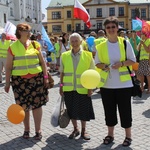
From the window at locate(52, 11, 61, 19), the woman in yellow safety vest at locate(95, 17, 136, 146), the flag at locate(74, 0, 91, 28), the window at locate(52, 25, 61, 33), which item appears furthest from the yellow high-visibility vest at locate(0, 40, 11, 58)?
the window at locate(52, 11, 61, 19)

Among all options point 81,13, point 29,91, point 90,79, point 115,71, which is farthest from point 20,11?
point 90,79

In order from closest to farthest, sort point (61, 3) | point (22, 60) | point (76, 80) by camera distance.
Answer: point (22, 60) → point (76, 80) → point (61, 3)

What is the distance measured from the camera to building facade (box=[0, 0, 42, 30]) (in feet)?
202

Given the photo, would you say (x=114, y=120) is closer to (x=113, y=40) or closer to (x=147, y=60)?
(x=113, y=40)

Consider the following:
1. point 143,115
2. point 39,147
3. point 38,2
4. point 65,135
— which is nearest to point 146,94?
point 143,115

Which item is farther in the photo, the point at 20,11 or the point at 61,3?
the point at 61,3

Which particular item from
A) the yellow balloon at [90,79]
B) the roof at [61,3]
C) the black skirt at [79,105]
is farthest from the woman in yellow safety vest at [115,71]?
the roof at [61,3]

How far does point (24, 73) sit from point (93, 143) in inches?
61.9

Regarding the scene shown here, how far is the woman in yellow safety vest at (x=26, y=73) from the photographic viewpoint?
4.89 m

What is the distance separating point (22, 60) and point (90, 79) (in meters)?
1.17

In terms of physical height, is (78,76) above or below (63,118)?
above

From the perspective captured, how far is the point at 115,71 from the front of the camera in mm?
4660

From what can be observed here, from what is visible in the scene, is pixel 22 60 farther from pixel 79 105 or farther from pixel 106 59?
pixel 106 59

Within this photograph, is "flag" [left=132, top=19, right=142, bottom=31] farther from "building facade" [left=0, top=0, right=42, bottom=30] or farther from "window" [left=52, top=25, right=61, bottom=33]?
"window" [left=52, top=25, right=61, bottom=33]
